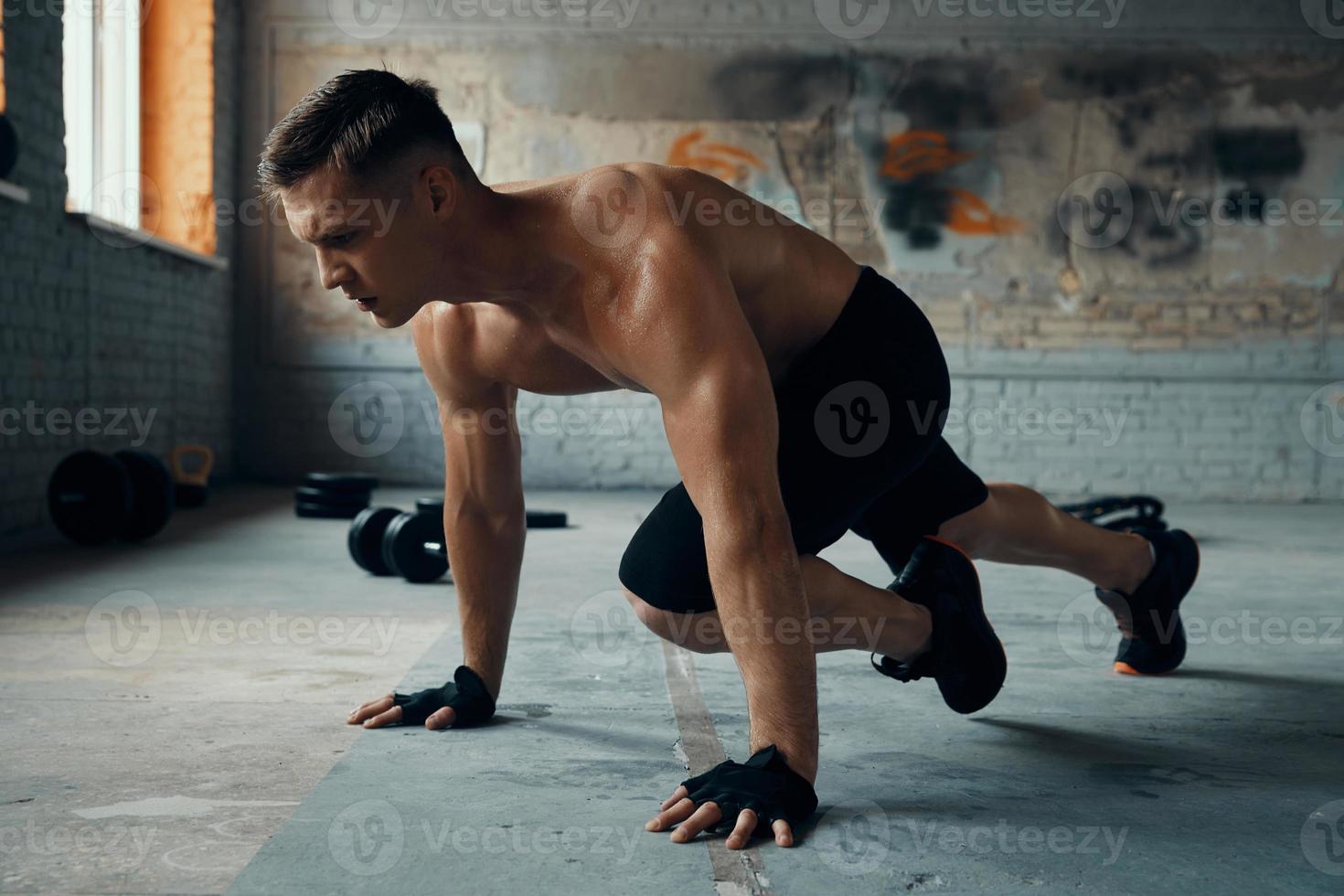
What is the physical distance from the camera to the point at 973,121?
8.08 m

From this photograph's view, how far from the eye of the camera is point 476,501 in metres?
2.05

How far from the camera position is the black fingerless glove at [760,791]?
148cm

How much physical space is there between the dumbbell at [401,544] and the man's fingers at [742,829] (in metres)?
2.37

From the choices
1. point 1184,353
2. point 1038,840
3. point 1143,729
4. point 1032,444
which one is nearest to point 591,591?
point 1143,729

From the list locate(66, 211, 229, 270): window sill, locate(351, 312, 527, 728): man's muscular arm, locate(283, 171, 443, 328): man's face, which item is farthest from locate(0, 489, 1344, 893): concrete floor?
locate(66, 211, 229, 270): window sill

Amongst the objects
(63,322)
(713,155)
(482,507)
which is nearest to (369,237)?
(482,507)

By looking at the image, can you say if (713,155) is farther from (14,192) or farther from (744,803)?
(744,803)

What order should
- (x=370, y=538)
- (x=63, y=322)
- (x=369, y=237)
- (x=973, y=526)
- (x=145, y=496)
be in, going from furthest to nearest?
1. (x=63, y=322)
2. (x=145, y=496)
3. (x=370, y=538)
4. (x=973, y=526)
5. (x=369, y=237)

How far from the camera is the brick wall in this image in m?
4.93

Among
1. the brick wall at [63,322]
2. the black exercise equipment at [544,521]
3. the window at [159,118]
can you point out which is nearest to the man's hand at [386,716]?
the brick wall at [63,322]

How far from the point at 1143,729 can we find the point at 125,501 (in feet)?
13.0

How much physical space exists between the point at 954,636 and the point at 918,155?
666 centimetres

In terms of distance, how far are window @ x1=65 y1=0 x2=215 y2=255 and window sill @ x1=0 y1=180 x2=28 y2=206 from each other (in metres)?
1.77

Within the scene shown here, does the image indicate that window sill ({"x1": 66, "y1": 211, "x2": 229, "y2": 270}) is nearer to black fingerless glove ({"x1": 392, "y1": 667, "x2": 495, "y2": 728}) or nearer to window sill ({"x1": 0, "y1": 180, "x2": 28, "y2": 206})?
window sill ({"x1": 0, "y1": 180, "x2": 28, "y2": 206})
